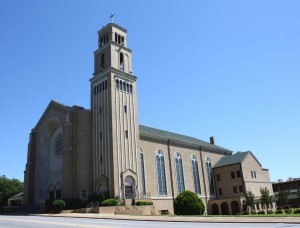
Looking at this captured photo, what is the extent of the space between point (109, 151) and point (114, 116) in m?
5.01

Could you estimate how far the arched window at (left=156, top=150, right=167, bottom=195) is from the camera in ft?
154

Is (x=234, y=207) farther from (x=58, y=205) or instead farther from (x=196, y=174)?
(x=58, y=205)

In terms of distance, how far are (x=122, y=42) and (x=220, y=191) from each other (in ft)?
112

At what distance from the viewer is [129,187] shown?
4097 centimetres

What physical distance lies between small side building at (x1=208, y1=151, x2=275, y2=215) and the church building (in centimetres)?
59

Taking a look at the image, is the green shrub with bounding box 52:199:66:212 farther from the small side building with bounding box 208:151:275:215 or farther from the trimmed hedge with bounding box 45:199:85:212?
the small side building with bounding box 208:151:275:215

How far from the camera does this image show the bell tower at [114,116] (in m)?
40.4

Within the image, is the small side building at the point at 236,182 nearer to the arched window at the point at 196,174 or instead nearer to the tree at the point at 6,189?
the arched window at the point at 196,174

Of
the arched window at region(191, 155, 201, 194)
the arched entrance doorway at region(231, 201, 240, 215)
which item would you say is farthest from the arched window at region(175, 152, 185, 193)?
the arched entrance doorway at region(231, 201, 240, 215)

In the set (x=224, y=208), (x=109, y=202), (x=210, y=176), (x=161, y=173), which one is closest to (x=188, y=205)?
(x=109, y=202)

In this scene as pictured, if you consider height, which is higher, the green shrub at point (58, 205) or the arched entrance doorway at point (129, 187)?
the arched entrance doorway at point (129, 187)

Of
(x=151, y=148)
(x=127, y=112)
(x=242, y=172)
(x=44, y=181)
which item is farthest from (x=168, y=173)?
(x=44, y=181)

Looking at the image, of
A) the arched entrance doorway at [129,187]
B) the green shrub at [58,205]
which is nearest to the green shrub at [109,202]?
the arched entrance doorway at [129,187]

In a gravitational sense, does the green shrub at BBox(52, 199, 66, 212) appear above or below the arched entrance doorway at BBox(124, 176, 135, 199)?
below
